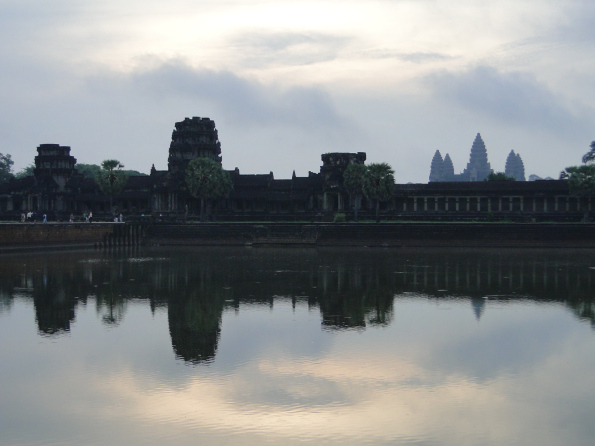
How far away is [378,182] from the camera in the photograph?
8888 centimetres

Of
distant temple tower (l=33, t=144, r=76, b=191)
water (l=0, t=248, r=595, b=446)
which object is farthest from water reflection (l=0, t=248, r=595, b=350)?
distant temple tower (l=33, t=144, r=76, b=191)

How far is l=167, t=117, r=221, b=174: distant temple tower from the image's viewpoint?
346 ft

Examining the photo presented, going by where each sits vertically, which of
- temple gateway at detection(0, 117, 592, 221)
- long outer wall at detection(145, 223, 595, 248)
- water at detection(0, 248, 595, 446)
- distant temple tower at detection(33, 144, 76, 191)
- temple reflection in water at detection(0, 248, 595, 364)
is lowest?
water at detection(0, 248, 595, 446)

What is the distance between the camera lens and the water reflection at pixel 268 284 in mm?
27178

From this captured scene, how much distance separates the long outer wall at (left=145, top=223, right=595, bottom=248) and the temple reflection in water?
13.6m

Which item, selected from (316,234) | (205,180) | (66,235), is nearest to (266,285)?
(66,235)

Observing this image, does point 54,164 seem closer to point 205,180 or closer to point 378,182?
point 205,180

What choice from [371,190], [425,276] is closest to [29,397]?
[425,276]

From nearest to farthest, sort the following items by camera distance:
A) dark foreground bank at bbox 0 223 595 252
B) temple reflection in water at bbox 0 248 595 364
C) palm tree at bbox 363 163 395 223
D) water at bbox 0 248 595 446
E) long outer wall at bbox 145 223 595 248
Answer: water at bbox 0 248 595 446, temple reflection in water at bbox 0 248 595 364, dark foreground bank at bbox 0 223 595 252, long outer wall at bbox 145 223 595 248, palm tree at bbox 363 163 395 223

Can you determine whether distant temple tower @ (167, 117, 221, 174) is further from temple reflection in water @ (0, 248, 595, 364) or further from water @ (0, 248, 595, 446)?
water @ (0, 248, 595, 446)

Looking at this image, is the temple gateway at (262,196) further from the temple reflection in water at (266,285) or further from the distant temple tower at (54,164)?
the temple reflection in water at (266,285)

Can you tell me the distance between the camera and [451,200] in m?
96.8

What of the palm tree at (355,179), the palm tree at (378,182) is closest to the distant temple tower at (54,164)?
the palm tree at (355,179)

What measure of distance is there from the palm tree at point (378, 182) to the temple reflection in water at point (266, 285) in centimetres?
2820
